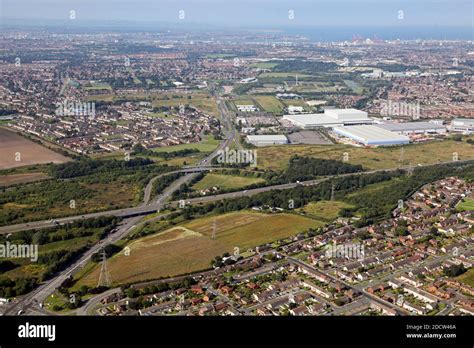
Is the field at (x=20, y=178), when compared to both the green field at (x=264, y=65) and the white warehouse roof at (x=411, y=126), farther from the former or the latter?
the green field at (x=264, y=65)

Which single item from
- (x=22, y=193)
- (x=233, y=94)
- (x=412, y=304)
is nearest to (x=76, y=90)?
(x=233, y=94)

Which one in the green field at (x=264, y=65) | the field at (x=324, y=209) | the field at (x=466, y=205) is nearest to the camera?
the field at (x=324, y=209)

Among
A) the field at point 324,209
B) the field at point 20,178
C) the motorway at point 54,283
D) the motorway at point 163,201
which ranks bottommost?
the motorway at point 54,283

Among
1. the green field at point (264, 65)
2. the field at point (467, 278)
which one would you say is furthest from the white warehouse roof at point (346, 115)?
the green field at point (264, 65)

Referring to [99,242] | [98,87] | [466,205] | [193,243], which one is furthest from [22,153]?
[98,87]

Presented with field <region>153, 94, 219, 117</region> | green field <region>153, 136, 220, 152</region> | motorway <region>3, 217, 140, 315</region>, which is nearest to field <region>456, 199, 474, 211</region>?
motorway <region>3, 217, 140, 315</region>
